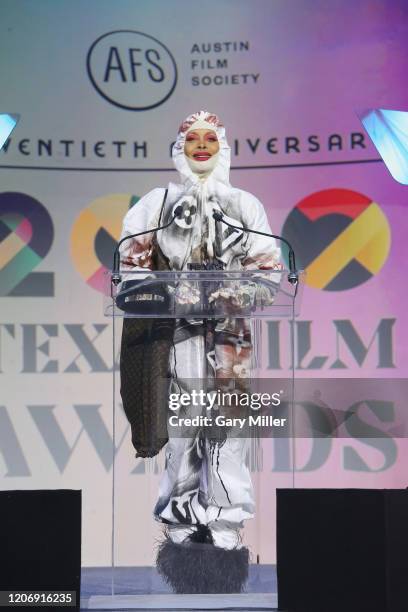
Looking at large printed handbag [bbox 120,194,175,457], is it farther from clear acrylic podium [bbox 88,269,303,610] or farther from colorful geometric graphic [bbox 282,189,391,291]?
colorful geometric graphic [bbox 282,189,391,291]

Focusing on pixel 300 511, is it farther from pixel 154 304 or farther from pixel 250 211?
pixel 250 211

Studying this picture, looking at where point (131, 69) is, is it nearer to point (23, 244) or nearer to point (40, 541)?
point (23, 244)

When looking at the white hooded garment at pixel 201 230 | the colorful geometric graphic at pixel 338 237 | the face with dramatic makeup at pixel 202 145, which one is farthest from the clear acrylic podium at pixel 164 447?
the colorful geometric graphic at pixel 338 237

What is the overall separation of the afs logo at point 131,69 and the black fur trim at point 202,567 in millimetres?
2658

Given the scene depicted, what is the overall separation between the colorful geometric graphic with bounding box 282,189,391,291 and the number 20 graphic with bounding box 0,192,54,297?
3.70 feet

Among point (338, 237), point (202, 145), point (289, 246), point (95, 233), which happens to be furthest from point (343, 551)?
point (95, 233)

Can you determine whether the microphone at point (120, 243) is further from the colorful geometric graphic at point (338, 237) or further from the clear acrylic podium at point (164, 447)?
the colorful geometric graphic at point (338, 237)

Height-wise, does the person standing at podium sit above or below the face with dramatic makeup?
below

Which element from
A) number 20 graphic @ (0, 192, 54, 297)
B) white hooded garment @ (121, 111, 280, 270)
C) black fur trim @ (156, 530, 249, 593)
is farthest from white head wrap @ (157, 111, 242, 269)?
number 20 graphic @ (0, 192, 54, 297)

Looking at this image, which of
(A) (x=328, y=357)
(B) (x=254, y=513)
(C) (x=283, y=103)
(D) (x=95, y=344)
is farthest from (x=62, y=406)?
(B) (x=254, y=513)

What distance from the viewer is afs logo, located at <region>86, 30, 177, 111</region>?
4.91 metres

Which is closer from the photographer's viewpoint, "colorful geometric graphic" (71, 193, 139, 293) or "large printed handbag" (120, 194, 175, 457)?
"large printed handbag" (120, 194, 175, 457)

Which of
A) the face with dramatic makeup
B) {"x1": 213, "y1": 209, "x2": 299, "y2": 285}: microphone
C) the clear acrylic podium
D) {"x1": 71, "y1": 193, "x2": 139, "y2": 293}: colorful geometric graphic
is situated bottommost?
the clear acrylic podium

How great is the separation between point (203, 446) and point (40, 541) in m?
0.54
